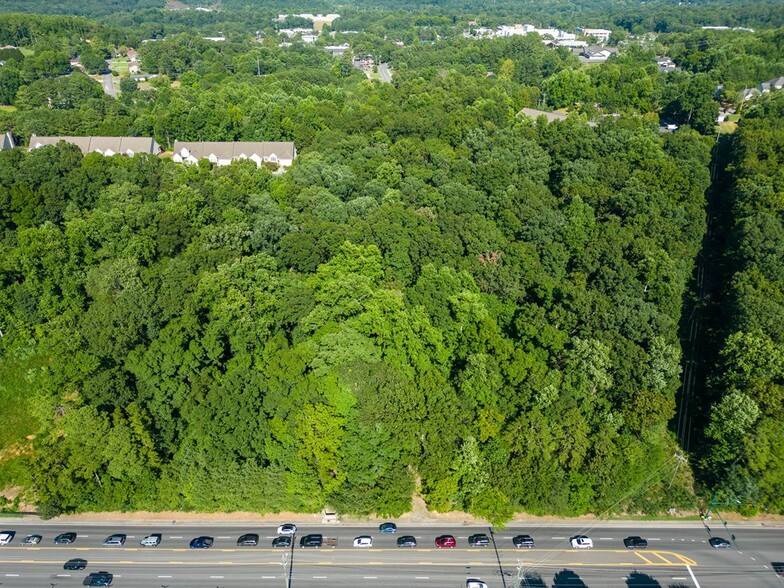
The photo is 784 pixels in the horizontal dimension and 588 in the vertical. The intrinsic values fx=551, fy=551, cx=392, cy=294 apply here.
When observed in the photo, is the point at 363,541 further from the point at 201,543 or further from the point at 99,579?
the point at 99,579

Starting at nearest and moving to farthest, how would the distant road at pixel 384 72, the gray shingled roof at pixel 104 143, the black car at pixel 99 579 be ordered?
the black car at pixel 99 579
the gray shingled roof at pixel 104 143
the distant road at pixel 384 72

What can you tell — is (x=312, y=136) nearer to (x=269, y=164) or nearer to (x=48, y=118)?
(x=269, y=164)

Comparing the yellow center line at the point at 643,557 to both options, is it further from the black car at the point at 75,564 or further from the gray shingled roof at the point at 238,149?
the gray shingled roof at the point at 238,149

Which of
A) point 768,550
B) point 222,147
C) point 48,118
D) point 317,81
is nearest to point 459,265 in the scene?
point 768,550

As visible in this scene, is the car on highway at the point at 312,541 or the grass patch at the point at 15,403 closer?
the car on highway at the point at 312,541

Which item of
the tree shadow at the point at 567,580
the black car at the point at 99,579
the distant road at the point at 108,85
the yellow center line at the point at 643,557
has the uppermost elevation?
the distant road at the point at 108,85

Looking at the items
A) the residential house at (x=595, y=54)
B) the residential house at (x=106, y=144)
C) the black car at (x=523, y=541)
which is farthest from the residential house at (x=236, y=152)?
the residential house at (x=595, y=54)

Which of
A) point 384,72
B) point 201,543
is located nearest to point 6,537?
point 201,543
